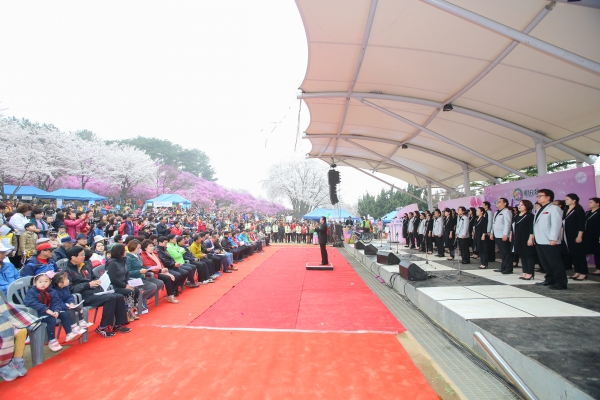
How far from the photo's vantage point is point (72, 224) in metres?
7.65

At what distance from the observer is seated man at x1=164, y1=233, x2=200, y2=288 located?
6.24 metres

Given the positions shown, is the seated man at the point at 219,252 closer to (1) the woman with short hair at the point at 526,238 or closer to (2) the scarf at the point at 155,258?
(2) the scarf at the point at 155,258

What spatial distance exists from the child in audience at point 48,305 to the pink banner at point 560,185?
28.5 feet

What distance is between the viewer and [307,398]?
2371 millimetres

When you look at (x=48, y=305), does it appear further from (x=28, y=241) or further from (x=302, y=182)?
(x=302, y=182)

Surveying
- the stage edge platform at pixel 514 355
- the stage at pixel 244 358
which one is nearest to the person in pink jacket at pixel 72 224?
the stage at pixel 244 358

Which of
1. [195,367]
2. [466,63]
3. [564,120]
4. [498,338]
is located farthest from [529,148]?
[195,367]

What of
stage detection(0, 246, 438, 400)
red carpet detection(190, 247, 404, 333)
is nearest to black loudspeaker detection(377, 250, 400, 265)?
red carpet detection(190, 247, 404, 333)

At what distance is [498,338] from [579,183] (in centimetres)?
516

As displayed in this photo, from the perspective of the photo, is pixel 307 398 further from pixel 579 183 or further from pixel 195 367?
pixel 579 183

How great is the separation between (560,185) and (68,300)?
29.1 ft

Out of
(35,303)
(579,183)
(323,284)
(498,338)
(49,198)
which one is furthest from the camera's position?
(49,198)

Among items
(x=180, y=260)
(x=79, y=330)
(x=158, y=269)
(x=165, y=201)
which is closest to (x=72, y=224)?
(x=180, y=260)

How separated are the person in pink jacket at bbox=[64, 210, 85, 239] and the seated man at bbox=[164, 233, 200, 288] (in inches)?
124
